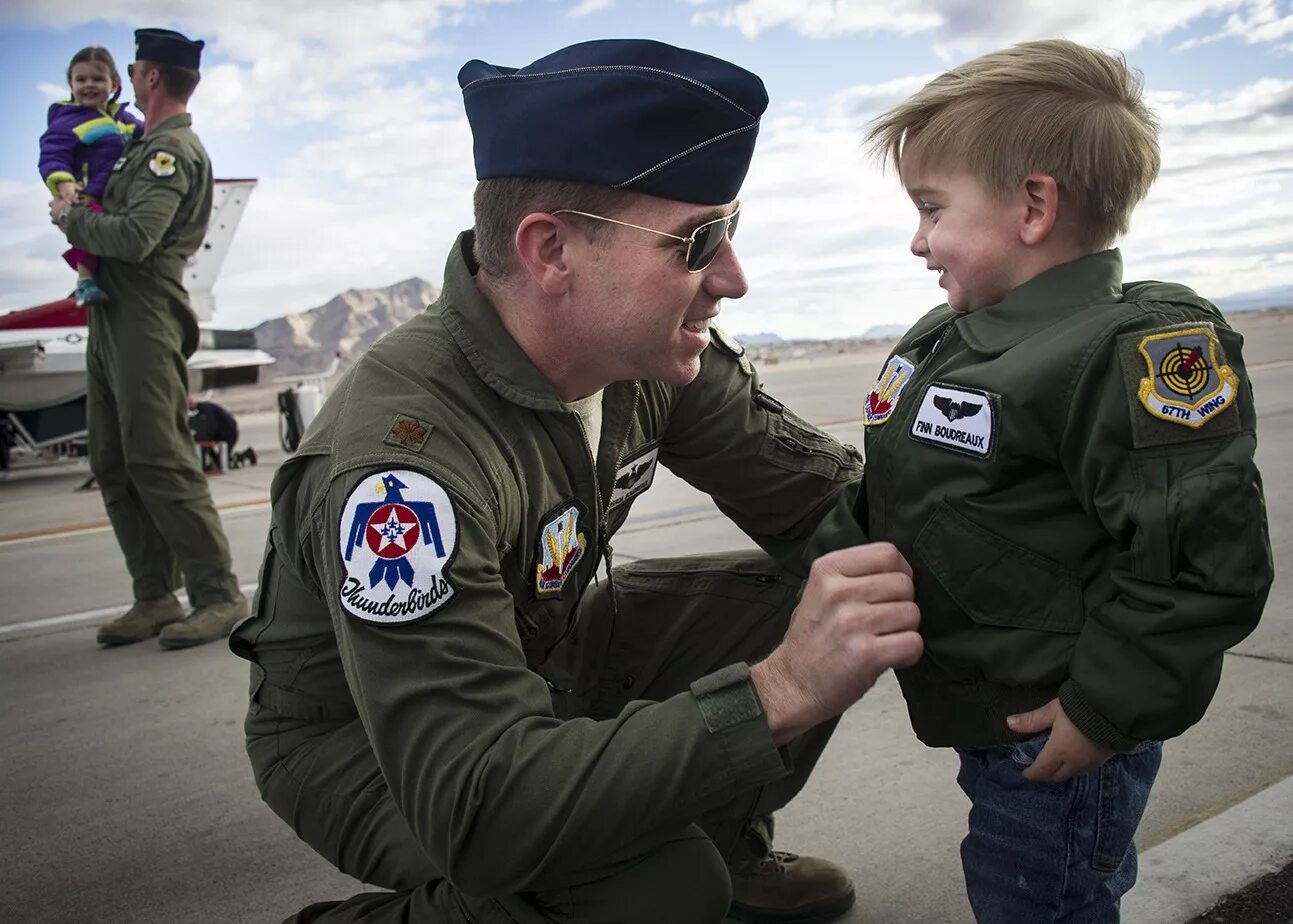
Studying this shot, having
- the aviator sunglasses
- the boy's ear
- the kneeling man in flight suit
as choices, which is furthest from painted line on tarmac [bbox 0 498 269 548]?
the boy's ear

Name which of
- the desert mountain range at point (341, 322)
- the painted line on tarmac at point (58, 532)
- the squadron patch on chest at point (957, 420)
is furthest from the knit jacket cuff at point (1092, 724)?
the desert mountain range at point (341, 322)

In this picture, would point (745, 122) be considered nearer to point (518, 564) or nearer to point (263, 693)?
point (518, 564)

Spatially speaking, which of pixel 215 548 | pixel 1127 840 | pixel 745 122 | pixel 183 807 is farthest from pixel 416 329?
pixel 215 548

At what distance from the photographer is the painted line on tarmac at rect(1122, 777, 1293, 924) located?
2027 mm

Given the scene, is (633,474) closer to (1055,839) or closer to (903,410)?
(903,410)

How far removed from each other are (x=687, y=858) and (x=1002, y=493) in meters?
0.72

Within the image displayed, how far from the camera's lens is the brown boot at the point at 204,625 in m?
4.30

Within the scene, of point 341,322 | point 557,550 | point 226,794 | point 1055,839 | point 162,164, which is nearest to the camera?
point 1055,839

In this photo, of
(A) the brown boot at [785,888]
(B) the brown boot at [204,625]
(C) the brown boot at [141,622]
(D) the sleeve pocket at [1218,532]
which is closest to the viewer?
(D) the sleeve pocket at [1218,532]

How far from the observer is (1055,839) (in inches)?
65.2

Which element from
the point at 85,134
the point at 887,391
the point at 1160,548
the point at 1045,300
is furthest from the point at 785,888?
the point at 85,134

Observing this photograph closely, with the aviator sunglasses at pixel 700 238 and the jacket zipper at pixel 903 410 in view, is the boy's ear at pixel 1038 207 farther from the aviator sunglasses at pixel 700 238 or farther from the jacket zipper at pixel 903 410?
the aviator sunglasses at pixel 700 238

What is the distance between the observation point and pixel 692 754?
1.48 meters

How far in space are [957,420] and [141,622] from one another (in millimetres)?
3829
